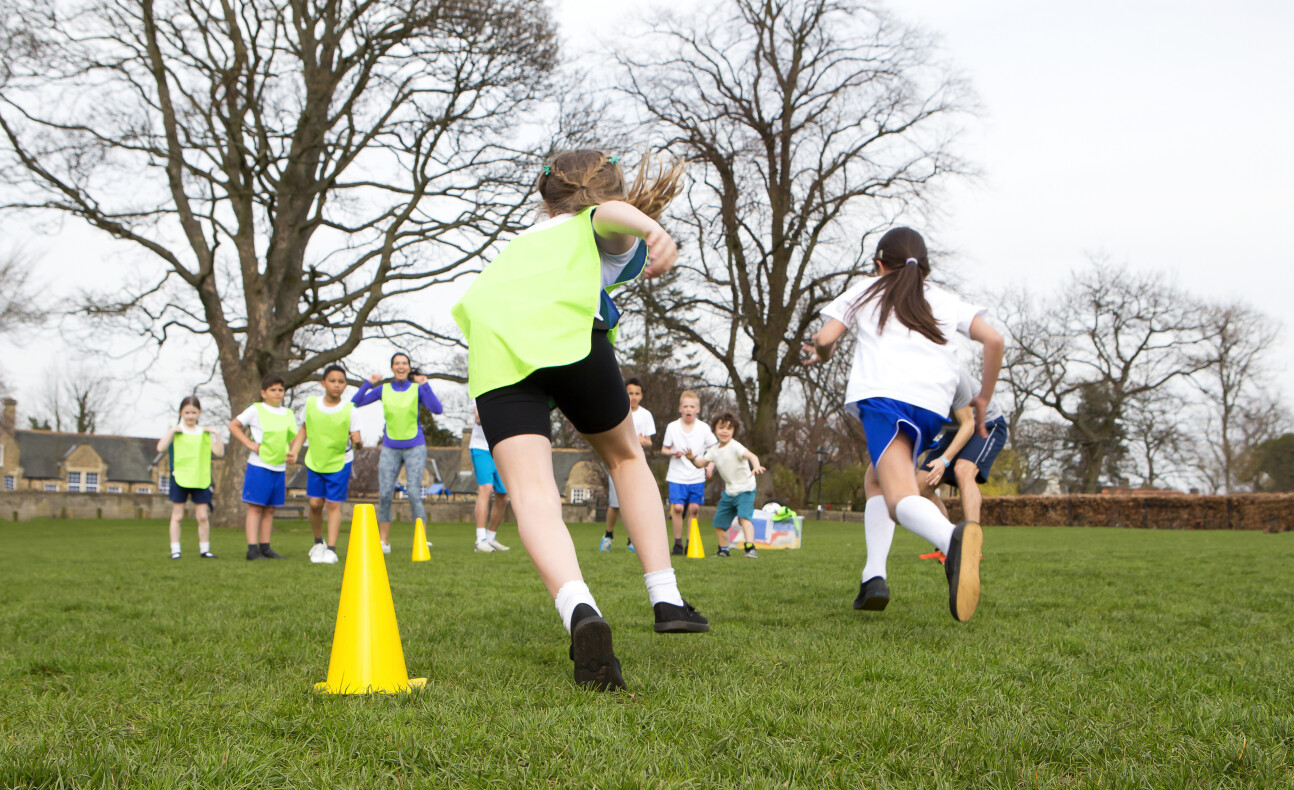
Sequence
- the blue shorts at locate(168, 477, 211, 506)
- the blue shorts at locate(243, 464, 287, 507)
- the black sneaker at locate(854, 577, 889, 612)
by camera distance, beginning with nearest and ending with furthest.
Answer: the black sneaker at locate(854, 577, 889, 612) → the blue shorts at locate(243, 464, 287, 507) → the blue shorts at locate(168, 477, 211, 506)

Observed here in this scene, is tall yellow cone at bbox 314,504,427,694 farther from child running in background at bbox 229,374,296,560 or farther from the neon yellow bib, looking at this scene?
child running in background at bbox 229,374,296,560

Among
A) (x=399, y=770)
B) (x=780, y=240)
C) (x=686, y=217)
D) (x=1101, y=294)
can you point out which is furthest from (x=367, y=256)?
(x=1101, y=294)

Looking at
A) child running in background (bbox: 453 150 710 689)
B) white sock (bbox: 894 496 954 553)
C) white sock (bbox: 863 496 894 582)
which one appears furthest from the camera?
white sock (bbox: 863 496 894 582)

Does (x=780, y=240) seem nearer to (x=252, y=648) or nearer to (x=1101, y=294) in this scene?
(x=1101, y=294)

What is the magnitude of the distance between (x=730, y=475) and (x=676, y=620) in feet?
24.9

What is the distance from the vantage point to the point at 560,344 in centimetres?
288

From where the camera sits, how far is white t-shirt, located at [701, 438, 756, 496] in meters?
10.6

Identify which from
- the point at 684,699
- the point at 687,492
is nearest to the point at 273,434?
the point at 687,492

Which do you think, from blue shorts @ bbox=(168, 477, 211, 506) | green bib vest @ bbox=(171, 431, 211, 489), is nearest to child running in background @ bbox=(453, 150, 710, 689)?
green bib vest @ bbox=(171, 431, 211, 489)

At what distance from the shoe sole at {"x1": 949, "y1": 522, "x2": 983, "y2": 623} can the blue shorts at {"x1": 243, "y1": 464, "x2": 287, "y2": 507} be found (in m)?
7.90

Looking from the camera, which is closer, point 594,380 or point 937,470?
point 594,380

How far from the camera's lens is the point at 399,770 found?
1.94 meters

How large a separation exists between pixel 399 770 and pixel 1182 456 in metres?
50.7

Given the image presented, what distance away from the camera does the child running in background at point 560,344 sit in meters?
2.87
